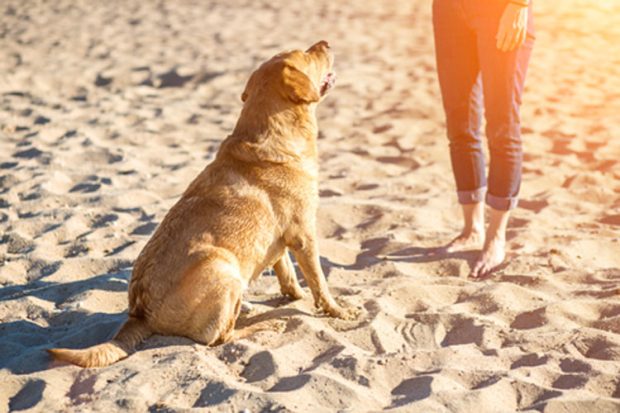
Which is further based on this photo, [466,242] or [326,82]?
[466,242]

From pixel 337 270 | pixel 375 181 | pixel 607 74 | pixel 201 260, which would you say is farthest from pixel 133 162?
pixel 607 74

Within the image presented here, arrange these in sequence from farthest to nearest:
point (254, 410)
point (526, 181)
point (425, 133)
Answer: point (425, 133) → point (526, 181) → point (254, 410)

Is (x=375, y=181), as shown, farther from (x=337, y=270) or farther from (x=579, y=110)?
(x=579, y=110)

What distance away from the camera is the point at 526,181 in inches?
253

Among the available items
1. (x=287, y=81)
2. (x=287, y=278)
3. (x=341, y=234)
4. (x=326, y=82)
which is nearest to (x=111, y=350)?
(x=287, y=278)

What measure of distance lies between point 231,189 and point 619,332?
2161 mm

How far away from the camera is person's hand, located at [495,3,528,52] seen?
424 cm

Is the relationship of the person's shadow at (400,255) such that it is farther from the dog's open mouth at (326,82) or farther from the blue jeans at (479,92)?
the dog's open mouth at (326,82)

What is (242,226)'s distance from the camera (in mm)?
3828

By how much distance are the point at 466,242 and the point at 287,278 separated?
1.45 metres

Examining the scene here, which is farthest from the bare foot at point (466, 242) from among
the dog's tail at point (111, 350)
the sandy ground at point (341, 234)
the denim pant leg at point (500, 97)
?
the dog's tail at point (111, 350)

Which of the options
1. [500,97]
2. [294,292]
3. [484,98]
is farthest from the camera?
[484,98]

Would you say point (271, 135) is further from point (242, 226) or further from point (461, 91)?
point (461, 91)

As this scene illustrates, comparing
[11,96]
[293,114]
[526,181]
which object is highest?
[293,114]
